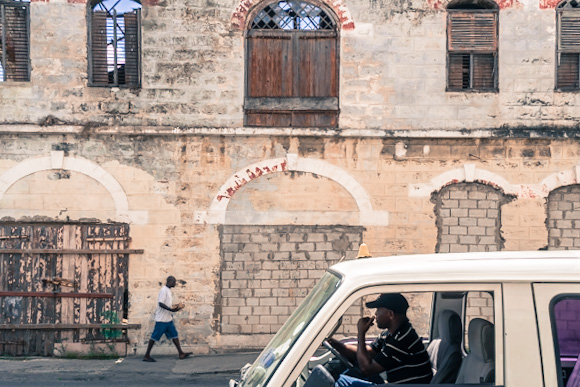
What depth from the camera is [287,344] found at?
3357mm

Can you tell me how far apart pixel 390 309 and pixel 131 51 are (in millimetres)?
11239

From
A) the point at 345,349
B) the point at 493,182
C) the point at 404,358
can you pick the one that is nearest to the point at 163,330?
the point at 493,182

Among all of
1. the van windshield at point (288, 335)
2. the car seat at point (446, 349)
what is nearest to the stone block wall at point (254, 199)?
the car seat at point (446, 349)

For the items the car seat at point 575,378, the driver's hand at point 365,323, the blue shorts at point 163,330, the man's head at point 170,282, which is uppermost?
the driver's hand at point 365,323

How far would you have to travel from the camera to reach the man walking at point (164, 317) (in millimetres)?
13352

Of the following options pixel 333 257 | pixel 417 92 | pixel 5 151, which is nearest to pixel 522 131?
pixel 417 92

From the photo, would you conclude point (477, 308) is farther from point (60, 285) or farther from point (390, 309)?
point (60, 285)

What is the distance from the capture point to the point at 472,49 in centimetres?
1433

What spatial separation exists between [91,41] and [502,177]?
7788mm

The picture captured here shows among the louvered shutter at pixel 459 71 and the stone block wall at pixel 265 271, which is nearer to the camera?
the stone block wall at pixel 265 271

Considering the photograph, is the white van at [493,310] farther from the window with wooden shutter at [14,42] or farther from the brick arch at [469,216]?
the window with wooden shutter at [14,42]

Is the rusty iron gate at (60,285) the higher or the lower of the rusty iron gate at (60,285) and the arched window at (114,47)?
the lower

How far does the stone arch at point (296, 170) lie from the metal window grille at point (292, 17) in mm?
2402

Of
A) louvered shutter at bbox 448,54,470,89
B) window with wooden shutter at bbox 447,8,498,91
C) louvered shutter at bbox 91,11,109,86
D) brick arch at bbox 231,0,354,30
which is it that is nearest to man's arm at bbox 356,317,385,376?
brick arch at bbox 231,0,354,30
